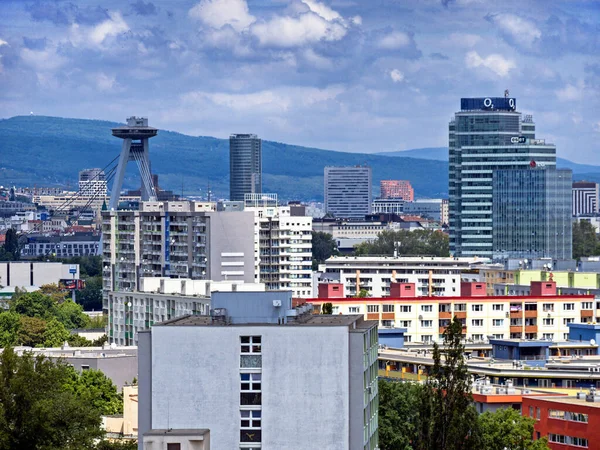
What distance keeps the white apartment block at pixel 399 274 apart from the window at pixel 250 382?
93.3 m

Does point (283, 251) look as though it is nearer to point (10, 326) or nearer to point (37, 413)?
point (10, 326)

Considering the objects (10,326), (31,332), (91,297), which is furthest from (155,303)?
(91,297)

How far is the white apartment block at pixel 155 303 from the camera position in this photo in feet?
273

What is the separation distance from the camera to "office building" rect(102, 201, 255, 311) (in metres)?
111

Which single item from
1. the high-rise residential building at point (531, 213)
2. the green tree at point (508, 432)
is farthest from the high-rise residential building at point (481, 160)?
the green tree at point (508, 432)

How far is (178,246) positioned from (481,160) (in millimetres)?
80829

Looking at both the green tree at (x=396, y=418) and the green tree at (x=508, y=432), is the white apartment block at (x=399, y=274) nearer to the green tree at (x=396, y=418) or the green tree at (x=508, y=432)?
the green tree at (x=396, y=418)

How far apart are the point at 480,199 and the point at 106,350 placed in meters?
115

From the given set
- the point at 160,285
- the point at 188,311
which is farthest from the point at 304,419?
the point at 160,285

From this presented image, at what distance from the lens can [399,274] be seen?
136125mm

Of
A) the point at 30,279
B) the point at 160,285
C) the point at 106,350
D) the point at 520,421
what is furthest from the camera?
the point at 30,279

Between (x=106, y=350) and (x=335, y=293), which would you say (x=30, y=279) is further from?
(x=106, y=350)

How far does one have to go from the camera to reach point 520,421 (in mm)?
49594

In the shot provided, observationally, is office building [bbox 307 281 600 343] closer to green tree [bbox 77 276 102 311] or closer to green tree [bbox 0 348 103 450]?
green tree [bbox 0 348 103 450]
